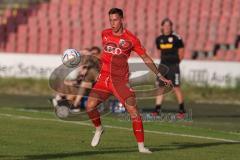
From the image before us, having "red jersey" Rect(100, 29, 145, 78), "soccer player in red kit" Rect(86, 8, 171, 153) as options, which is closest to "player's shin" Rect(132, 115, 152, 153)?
"soccer player in red kit" Rect(86, 8, 171, 153)

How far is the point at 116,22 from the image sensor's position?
494 inches

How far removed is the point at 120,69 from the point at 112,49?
1.05ft

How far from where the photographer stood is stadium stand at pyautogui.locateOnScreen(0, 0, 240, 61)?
2858 cm

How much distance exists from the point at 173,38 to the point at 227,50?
755cm

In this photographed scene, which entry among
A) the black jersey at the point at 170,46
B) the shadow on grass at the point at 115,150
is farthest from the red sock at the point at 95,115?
the black jersey at the point at 170,46

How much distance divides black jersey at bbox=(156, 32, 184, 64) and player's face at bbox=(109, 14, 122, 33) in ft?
27.4

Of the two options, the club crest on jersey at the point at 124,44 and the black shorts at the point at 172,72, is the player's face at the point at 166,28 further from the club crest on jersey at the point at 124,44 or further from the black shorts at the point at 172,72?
the club crest on jersey at the point at 124,44

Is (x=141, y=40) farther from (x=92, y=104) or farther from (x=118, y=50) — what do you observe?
(x=118, y=50)

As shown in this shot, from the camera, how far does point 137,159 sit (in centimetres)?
1174

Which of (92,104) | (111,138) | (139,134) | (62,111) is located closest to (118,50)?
(92,104)

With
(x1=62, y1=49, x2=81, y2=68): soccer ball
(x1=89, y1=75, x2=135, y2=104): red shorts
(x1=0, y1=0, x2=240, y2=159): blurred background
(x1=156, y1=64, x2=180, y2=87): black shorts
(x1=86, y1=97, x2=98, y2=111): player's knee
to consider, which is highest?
(x1=62, y1=49, x2=81, y2=68): soccer ball

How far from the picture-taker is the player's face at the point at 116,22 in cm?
1247

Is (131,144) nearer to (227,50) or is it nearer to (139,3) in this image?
(227,50)

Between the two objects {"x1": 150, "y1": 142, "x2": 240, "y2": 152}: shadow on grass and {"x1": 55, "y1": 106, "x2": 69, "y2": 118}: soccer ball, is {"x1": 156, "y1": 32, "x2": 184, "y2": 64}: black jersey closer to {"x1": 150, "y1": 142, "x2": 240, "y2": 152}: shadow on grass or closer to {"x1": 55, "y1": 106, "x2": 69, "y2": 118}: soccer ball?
{"x1": 55, "y1": 106, "x2": 69, "y2": 118}: soccer ball
